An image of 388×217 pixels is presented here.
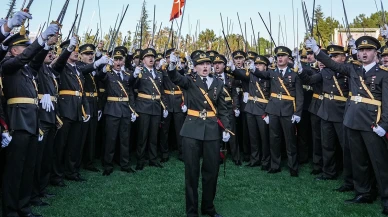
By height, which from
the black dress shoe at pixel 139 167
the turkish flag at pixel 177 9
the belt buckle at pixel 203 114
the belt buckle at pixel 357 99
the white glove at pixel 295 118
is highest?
the turkish flag at pixel 177 9

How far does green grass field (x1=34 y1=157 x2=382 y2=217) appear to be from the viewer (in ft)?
17.8

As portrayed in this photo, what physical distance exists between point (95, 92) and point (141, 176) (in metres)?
2.01

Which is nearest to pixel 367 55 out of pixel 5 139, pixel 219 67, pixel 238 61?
pixel 219 67

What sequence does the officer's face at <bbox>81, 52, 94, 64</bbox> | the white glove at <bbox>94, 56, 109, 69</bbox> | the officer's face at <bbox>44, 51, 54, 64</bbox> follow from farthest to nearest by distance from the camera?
the officer's face at <bbox>81, 52, 94, 64</bbox> < the white glove at <bbox>94, 56, 109, 69</bbox> < the officer's face at <bbox>44, 51, 54, 64</bbox>

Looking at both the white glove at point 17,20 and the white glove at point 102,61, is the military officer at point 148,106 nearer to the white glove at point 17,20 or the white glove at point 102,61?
the white glove at point 102,61

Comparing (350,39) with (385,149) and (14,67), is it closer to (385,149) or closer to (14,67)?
(385,149)

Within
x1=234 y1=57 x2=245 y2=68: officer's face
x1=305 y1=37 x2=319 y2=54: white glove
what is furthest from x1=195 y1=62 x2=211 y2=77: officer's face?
x1=234 y1=57 x2=245 y2=68: officer's face

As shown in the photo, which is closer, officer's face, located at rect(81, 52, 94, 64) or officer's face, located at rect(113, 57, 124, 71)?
officer's face, located at rect(81, 52, 94, 64)

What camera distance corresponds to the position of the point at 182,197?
6137mm

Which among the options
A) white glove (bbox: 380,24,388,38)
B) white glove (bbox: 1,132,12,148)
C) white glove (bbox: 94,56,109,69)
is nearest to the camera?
white glove (bbox: 1,132,12,148)

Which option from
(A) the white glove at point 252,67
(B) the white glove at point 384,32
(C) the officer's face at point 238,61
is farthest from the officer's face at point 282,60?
(B) the white glove at point 384,32

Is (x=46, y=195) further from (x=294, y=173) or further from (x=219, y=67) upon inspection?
(x=294, y=173)

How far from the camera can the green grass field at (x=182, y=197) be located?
17.8ft

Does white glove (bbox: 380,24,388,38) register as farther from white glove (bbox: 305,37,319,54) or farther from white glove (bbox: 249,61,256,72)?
white glove (bbox: 249,61,256,72)
